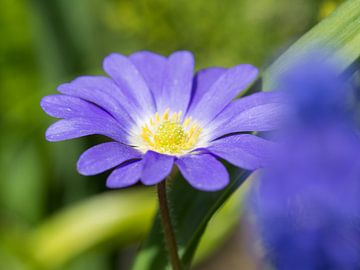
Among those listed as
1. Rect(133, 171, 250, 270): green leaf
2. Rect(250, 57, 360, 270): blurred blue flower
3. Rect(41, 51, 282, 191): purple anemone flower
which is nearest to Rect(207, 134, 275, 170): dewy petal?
Rect(41, 51, 282, 191): purple anemone flower

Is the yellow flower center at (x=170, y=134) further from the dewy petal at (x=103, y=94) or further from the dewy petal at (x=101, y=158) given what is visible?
the dewy petal at (x=101, y=158)

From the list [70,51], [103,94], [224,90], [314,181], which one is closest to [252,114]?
[224,90]

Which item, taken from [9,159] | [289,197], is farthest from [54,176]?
[289,197]

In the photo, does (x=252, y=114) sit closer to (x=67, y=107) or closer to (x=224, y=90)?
(x=224, y=90)

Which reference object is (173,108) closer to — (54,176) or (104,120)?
(104,120)

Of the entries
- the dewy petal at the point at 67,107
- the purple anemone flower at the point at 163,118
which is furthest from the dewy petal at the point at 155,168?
the dewy petal at the point at 67,107
